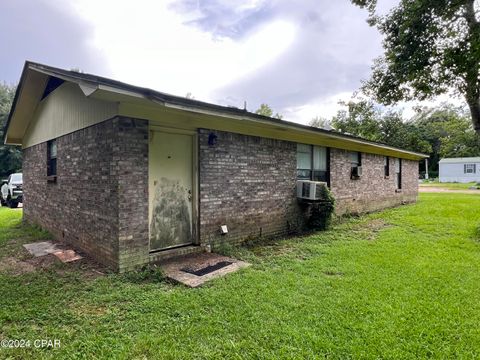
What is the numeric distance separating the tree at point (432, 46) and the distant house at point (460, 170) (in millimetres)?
37573

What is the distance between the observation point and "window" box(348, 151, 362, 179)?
→ 382 inches

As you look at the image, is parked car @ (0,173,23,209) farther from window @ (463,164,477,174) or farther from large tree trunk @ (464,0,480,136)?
window @ (463,164,477,174)

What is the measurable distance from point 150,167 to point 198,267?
1.87 meters

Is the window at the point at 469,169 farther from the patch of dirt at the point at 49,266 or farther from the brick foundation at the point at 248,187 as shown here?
the patch of dirt at the point at 49,266

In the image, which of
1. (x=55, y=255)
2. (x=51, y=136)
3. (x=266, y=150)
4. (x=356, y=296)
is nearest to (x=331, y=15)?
(x=266, y=150)

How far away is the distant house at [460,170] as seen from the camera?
36.3 m

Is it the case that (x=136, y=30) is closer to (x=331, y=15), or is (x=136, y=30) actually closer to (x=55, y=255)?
(x=331, y=15)

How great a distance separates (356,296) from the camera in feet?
11.0

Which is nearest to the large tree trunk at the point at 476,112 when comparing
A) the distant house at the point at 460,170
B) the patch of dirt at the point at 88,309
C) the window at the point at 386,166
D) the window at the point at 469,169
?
the window at the point at 386,166

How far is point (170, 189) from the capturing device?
16.4ft

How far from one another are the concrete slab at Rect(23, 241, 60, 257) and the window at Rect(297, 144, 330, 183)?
19.9 ft

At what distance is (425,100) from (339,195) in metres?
4.00

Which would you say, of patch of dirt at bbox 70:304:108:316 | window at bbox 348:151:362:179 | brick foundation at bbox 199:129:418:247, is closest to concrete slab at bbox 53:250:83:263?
patch of dirt at bbox 70:304:108:316

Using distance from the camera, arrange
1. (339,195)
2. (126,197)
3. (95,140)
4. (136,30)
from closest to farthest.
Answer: (126,197) → (95,140) → (136,30) → (339,195)
